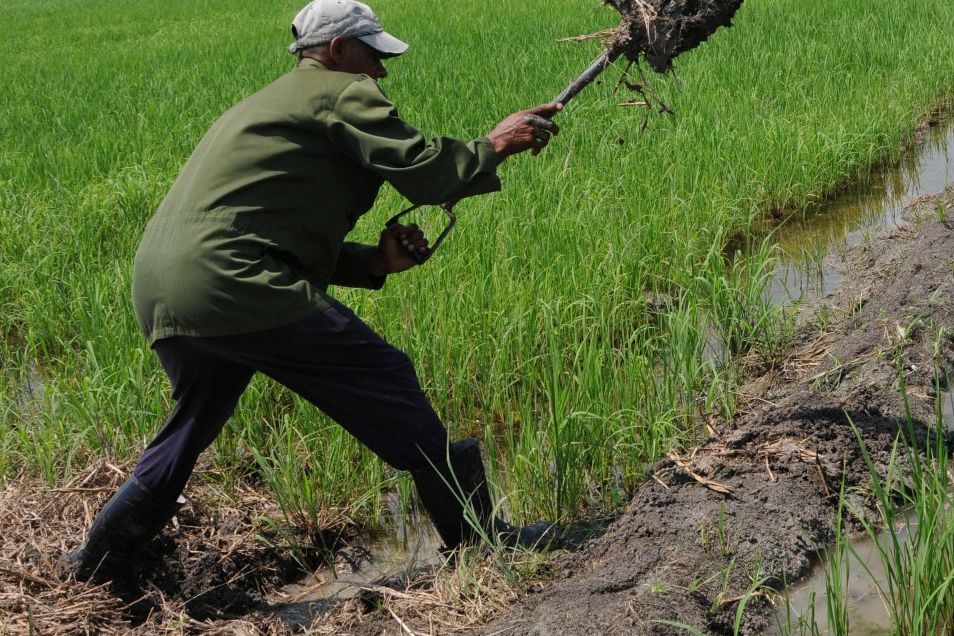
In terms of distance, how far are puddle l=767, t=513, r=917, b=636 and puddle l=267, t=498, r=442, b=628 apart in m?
0.91

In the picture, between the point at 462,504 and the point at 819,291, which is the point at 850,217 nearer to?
the point at 819,291

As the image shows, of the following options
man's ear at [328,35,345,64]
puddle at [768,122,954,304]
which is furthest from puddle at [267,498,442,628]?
puddle at [768,122,954,304]

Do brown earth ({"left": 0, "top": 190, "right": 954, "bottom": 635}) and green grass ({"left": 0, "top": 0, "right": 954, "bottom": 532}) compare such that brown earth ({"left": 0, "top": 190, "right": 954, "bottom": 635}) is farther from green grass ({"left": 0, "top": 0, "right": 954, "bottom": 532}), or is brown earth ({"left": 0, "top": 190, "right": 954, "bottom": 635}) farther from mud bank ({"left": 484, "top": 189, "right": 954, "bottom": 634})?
green grass ({"left": 0, "top": 0, "right": 954, "bottom": 532})

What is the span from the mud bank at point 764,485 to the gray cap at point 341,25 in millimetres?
1307

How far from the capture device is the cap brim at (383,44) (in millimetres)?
2459

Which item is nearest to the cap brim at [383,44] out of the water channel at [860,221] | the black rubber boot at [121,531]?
the black rubber boot at [121,531]

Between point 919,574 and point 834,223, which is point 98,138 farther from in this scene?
point 919,574

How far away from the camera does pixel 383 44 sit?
2471 mm

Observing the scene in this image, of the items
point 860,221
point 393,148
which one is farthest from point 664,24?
point 860,221

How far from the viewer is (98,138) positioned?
6.86m

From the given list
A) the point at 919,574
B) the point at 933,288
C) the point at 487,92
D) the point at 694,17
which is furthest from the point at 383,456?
the point at 487,92

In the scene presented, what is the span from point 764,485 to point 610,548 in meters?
0.46

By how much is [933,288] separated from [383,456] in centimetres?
234

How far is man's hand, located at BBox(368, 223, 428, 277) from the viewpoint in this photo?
274 cm
